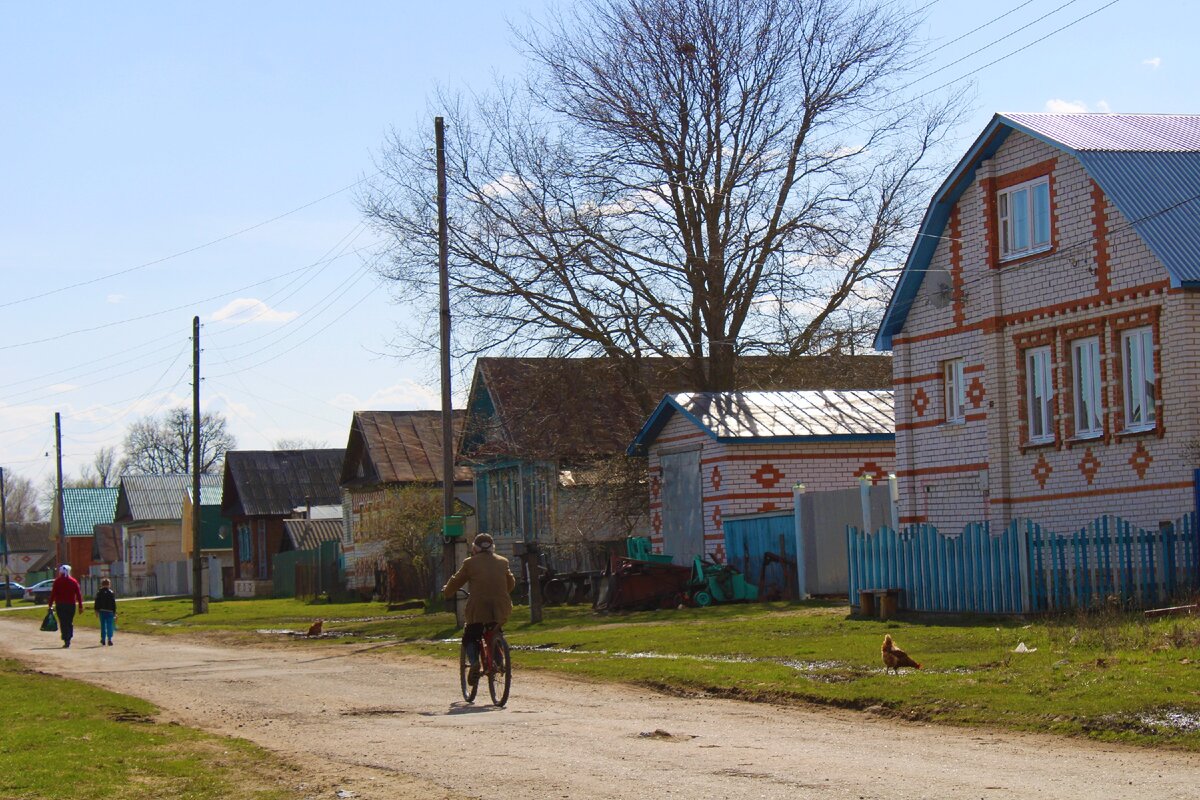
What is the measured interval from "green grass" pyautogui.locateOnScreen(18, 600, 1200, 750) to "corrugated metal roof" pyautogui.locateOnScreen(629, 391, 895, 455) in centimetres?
503

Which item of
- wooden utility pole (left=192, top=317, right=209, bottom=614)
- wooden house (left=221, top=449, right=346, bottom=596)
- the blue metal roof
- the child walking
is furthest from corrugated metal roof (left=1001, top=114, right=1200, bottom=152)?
wooden house (left=221, top=449, right=346, bottom=596)

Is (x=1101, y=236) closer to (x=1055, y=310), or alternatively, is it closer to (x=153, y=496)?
(x=1055, y=310)

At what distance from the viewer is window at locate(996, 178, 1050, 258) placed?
949 inches

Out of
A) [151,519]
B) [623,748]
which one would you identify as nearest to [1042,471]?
[623,748]

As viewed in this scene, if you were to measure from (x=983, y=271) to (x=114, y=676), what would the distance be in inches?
584

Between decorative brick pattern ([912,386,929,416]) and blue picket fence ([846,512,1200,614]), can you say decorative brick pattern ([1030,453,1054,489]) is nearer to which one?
blue picket fence ([846,512,1200,614])

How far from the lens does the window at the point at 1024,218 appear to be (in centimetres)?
2409

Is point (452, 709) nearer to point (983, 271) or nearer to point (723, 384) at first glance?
point (983, 271)

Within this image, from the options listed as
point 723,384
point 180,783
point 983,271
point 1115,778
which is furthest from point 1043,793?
point 723,384

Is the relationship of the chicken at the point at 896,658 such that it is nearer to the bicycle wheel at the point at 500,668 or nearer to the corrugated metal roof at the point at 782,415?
the bicycle wheel at the point at 500,668

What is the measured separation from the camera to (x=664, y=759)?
36.5ft

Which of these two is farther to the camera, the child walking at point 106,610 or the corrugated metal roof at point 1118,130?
the child walking at point 106,610

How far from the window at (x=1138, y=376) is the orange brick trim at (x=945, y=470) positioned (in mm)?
3309

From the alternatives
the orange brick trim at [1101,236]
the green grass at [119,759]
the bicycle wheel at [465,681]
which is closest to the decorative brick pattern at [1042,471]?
the orange brick trim at [1101,236]
